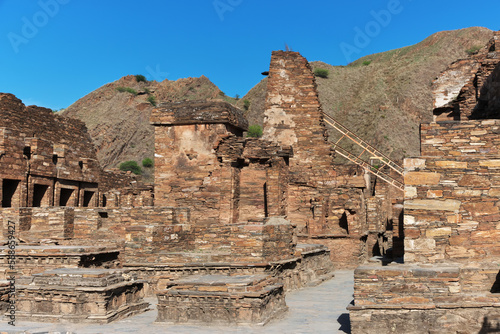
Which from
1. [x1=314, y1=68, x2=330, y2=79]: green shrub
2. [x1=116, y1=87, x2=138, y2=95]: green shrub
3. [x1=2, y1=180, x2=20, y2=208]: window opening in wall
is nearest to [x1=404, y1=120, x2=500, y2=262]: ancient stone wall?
[x1=2, y1=180, x2=20, y2=208]: window opening in wall

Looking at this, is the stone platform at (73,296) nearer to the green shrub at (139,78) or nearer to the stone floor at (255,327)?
the stone floor at (255,327)

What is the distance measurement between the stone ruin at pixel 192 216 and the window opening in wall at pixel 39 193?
0.09 meters

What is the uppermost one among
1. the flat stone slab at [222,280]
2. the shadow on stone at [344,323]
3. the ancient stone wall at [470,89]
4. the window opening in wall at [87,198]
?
the ancient stone wall at [470,89]

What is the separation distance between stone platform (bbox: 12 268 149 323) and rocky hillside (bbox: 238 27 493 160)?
→ 162ft

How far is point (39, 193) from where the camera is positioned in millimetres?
20047

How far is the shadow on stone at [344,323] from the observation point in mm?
8117

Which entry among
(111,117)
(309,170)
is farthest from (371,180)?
(111,117)

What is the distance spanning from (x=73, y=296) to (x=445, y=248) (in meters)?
6.00

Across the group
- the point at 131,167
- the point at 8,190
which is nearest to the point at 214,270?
the point at 8,190

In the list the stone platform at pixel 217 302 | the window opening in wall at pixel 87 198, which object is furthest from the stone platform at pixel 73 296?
the window opening in wall at pixel 87 198

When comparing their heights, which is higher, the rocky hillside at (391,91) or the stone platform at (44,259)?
the rocky hillside at (391,91)

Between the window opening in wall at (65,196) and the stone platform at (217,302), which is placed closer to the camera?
the stone platform at (217,302)

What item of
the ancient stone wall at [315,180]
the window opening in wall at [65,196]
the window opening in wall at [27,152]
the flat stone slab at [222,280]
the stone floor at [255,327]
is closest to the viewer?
the stone floor at [255,327]

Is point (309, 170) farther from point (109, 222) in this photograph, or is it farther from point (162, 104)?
point (109, 222)
